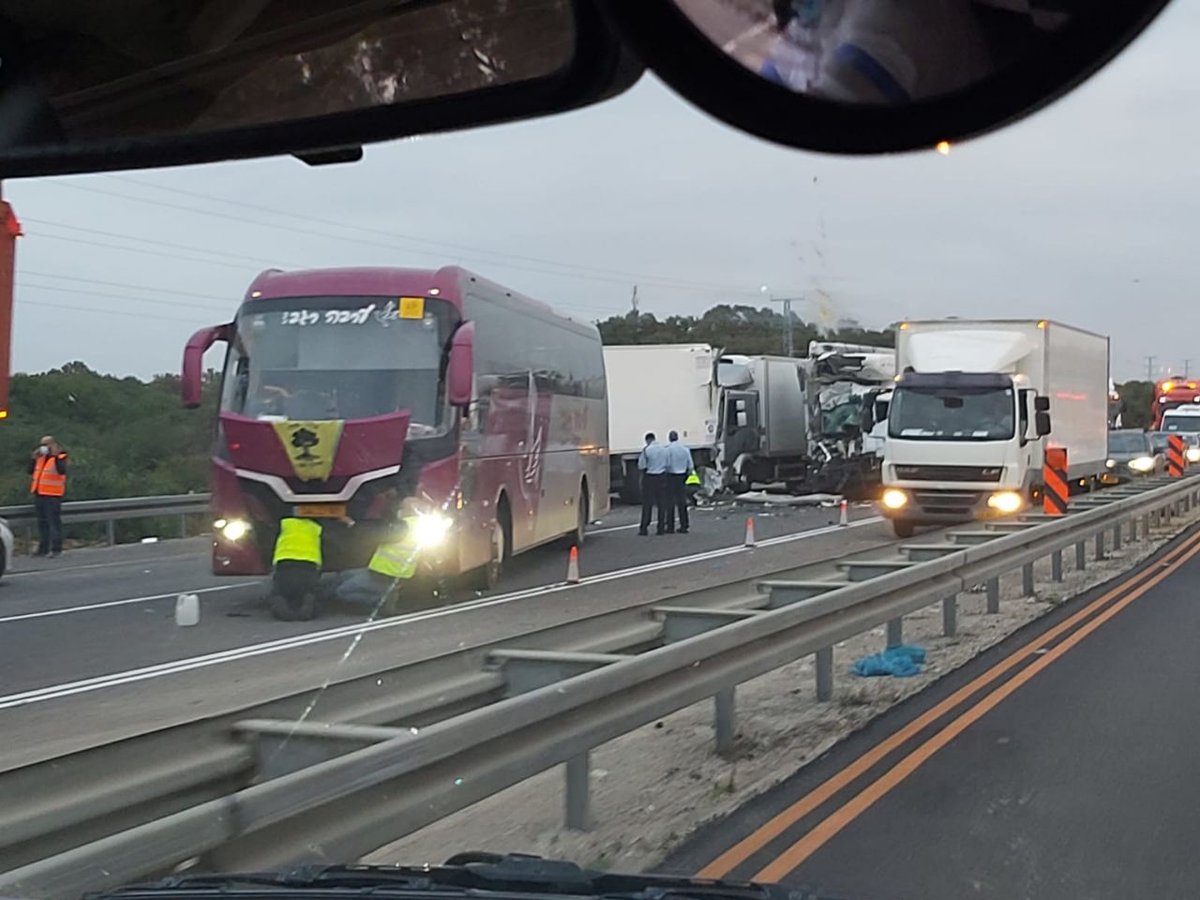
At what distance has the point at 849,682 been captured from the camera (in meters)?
11.2

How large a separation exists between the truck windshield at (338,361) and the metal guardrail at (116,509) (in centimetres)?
732

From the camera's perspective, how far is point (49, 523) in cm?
2336

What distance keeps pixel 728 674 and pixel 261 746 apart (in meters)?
3.22

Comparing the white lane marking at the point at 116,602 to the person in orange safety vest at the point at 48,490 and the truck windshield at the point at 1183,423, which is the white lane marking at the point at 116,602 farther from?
the truck windshield at the point at 1183,423

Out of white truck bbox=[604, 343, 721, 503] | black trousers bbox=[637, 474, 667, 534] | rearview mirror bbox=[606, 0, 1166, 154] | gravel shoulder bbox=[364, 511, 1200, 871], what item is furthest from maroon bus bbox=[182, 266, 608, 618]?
white truck bbox=[604, 343, 721, 503]

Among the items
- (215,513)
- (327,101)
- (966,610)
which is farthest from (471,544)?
(327,101)

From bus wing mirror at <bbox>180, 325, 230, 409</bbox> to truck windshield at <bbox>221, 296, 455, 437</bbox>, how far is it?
292 mm

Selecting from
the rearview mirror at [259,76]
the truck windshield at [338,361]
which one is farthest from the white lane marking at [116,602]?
the rearview mirror at [259,76]

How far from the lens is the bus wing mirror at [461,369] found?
53.9 ft

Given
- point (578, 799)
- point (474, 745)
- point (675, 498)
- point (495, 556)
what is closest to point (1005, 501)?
point (675, 498)

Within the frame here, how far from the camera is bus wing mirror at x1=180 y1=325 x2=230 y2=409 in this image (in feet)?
52.2

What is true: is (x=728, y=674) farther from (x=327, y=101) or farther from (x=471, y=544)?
(x=471, y=544)

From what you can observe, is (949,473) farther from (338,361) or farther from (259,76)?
(259,76)

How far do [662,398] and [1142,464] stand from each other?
14578mm
